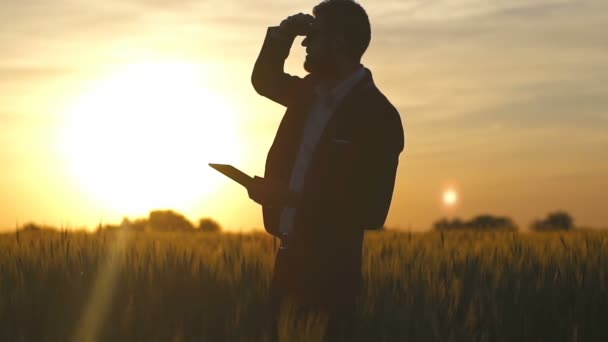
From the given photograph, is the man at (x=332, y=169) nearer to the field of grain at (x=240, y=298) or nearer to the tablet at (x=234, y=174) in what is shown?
the tablet at (x=234, y=174)

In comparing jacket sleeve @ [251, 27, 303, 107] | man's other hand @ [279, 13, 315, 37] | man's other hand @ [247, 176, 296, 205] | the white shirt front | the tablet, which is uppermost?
man's other hand @ [279, 13, 315, 37]

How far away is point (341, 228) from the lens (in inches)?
170

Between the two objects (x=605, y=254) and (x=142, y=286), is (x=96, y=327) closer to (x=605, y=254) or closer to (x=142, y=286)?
(x=142, y=286)

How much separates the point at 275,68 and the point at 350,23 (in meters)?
0.47

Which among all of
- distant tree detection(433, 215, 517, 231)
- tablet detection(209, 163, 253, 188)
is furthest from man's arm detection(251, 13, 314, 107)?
distant tree detection(433, 215, 517, 231)

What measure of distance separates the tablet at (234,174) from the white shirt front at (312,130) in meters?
0.30

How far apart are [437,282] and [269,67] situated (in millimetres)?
1770

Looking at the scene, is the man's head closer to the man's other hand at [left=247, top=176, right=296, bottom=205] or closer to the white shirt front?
the white shirt front

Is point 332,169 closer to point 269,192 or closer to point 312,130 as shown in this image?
point 312,130

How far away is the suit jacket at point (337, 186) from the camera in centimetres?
421

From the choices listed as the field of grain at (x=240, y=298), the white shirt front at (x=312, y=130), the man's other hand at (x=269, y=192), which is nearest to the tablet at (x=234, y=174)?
the man's other hand at (x=269, y=192)

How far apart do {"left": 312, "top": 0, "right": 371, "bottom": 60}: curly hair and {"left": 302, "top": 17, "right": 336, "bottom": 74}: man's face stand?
41 millimetres

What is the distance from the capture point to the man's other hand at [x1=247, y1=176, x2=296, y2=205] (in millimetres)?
4047

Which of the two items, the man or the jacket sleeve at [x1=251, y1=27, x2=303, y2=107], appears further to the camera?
the jacket sleeve at [x1=251, y1=27, x2=303, y2=107]
